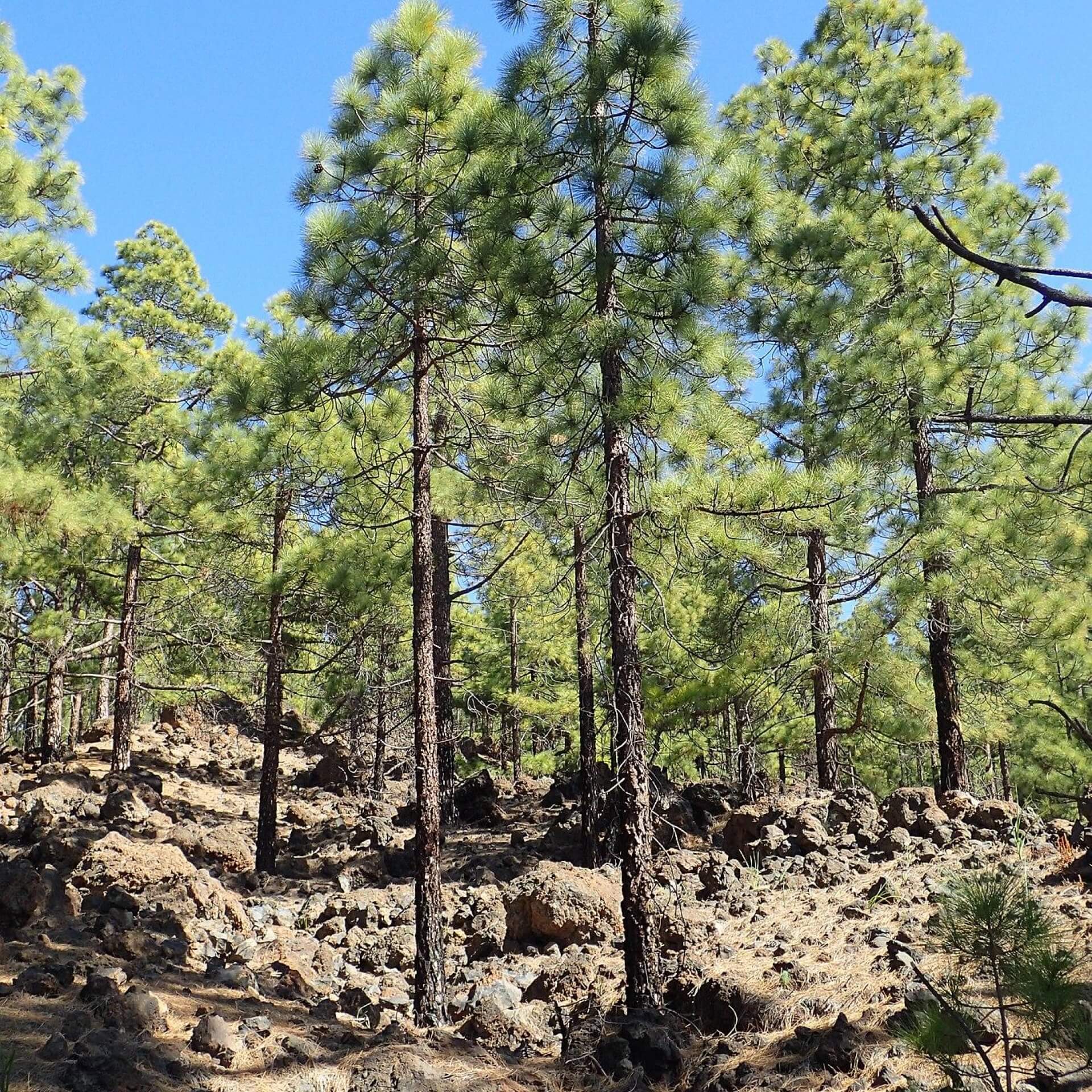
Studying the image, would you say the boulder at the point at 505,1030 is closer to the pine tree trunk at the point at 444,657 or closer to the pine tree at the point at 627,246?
the pine tree at the point at 627,246

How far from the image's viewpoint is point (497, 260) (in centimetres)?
696

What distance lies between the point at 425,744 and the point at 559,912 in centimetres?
209

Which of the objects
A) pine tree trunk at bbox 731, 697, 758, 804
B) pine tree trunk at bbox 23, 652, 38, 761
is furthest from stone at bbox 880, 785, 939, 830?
pine tree trunk at bbox 23, 652, 38, 761

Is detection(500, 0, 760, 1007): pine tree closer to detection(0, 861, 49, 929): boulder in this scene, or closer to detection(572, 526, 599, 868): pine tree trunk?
detection(572, 526, 599, 868): pine tree trunk

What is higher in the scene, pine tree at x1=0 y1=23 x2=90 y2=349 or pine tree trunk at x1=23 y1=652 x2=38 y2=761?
pine tree at x1=0 y1=23 x2=90 y2=349

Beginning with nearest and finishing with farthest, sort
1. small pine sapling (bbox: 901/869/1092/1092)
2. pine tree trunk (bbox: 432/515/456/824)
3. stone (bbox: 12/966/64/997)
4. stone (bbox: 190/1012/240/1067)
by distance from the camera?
1. small pine sapling (bbox: 901/869/1092/1092)
2. stone (bbox: 190/1012/240/1067)
3. stone (bbox: 12/966/64/997)
4. pine tree trunk (bbox: 432/515/456/824)

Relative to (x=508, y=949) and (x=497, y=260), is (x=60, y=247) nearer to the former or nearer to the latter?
(x=497, y=260)

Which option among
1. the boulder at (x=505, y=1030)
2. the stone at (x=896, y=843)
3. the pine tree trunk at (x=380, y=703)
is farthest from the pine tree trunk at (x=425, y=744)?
the stone at (x=896, y=843)

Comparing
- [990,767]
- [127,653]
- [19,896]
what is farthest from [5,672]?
[990,767]

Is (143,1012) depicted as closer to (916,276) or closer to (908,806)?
(908,806)

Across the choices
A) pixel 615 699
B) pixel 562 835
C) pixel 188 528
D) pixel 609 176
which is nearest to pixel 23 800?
pixel 188 528

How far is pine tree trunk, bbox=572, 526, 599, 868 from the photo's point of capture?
35.4ft

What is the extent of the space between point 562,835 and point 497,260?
8.00 meters

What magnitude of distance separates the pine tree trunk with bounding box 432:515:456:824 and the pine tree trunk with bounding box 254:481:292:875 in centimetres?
216
